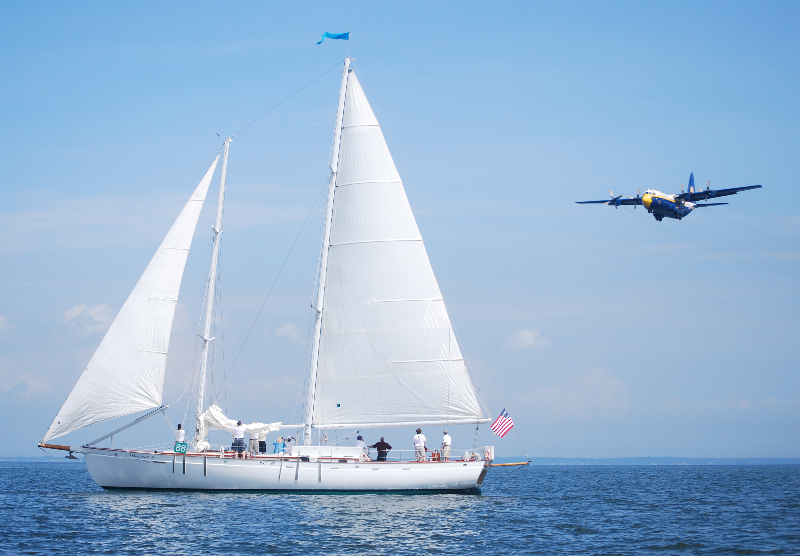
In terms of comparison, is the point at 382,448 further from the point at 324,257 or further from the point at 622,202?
the point at 622,202

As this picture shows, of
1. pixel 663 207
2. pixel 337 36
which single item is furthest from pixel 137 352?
pixel 663 207

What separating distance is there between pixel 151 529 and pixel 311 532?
16.7ft

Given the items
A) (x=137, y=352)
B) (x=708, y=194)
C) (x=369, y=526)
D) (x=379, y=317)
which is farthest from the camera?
(x=708, y=194)

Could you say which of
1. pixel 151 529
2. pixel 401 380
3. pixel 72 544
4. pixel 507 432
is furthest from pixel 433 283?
pixel 72 544

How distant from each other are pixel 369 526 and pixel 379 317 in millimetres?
10854

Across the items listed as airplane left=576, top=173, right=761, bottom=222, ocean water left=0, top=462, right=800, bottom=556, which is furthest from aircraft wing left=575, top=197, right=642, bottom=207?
ocean water left=0, top=462, right=800, bottom=556

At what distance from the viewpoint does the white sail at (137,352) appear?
113 ft

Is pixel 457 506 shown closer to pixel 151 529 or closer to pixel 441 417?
pixel 441 417

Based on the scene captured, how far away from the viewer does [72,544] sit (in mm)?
23891

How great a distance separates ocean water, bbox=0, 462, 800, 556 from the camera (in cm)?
2411

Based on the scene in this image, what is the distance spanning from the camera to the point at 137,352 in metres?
35.3

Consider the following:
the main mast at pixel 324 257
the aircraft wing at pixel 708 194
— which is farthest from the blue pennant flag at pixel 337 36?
the aircraft wing at pixel 708 194

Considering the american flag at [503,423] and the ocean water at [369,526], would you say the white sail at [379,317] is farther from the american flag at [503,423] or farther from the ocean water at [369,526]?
the ocean water at [369,526]

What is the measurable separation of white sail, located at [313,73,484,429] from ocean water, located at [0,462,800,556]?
156 inches
